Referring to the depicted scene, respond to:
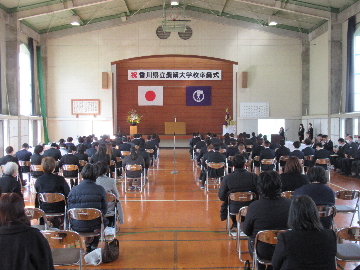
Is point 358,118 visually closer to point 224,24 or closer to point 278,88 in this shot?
point 278,88

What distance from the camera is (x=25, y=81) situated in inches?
679

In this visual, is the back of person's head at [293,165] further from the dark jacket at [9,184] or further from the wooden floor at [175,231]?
the dark jacket at [9,184]

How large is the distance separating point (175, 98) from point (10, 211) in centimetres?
1935

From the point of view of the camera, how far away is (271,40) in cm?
1948

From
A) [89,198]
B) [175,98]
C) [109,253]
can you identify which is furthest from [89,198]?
[175,98]

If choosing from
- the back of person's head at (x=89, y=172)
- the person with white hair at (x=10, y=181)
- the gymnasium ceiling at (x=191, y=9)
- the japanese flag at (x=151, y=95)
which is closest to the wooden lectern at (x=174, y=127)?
the japanese flag at (x=151, y=95)

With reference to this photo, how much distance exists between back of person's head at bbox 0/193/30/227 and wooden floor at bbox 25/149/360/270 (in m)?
2.12

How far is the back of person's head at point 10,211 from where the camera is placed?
2.41 m

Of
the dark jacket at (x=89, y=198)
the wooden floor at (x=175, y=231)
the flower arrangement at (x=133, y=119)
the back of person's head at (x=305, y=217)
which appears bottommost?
the wooden floor at (x=175, y=231)

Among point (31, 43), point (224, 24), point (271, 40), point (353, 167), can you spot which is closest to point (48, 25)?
Answer: point (31, 43)

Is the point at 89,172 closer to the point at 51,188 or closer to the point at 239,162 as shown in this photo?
the point at 51,188

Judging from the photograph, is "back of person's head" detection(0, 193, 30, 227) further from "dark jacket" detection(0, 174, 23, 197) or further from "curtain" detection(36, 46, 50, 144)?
"curtain" detection(36, 46, 50, 144)

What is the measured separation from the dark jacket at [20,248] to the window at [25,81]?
15.6 meters

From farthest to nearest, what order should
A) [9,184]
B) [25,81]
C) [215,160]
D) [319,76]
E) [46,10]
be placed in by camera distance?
[319,76] < [25,81] < [46,10] < [215,160] < [9,184]
